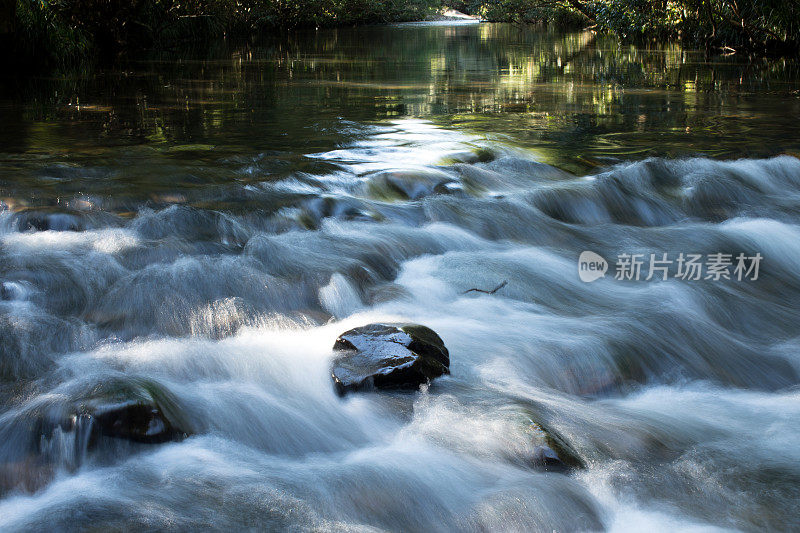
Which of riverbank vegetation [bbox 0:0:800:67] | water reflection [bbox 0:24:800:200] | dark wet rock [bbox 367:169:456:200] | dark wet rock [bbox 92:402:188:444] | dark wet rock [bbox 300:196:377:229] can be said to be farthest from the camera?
riverbank vegetation [bbox 0:0:800:67]

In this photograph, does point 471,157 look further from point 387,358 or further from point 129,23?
point 129,23

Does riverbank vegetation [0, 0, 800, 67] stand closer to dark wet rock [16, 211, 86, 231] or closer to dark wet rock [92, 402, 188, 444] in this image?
dark wet rock [16, 211, 86, 231]

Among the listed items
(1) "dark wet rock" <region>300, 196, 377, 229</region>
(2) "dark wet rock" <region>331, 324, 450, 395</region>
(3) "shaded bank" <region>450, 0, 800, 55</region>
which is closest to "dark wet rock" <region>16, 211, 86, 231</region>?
(1) "dark wet rock" <region>300, 196, 377, 229</region>

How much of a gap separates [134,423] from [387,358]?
1.05 m

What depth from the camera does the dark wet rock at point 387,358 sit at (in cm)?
321

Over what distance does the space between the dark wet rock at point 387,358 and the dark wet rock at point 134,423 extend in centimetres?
77

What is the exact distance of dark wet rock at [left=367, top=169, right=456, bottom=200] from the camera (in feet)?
19.8

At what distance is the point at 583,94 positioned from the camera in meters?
11.3

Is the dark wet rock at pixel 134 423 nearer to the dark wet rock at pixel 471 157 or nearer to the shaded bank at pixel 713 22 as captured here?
the dark wet rock at pixel 471 157

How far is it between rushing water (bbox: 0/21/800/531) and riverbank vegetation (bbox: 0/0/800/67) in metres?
5.76

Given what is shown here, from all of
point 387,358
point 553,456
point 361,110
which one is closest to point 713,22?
point 361,110

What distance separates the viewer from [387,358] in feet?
10.6

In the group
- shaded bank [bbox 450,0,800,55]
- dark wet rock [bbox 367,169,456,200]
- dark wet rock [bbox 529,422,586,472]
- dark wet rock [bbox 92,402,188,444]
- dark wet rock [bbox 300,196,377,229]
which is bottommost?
dark wet rock [bbox 529,422,586,472]

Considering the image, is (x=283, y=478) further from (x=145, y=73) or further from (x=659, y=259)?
(x=145, y=73)
